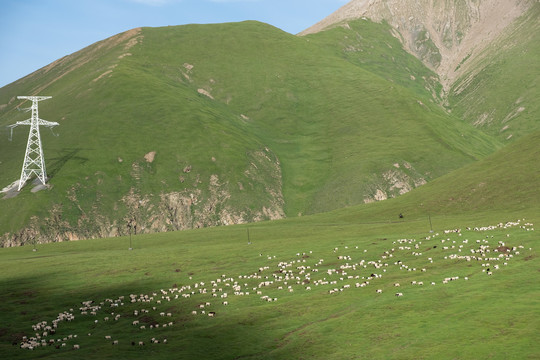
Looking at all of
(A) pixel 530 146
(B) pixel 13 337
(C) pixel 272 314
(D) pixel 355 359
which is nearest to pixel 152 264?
(B) pixel 13 337

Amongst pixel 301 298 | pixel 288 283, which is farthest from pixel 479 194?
pixel 301 298

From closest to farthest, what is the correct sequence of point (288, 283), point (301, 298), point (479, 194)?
point (301, 298) < point (288, 283) < point (479, 194)

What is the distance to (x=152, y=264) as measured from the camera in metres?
91.7

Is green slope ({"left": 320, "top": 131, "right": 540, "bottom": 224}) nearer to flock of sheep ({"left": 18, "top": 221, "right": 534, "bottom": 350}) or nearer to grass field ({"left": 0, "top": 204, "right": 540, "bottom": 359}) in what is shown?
grass field ({"left": 0, "top": 204, "right": 540, "bottom": 359})

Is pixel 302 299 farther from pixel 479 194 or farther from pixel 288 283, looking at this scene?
pixel 479 194

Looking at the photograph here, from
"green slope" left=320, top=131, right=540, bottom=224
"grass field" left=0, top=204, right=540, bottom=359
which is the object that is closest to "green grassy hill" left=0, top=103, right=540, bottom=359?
"grass field" left=0, top=204, right=540, bottom=359

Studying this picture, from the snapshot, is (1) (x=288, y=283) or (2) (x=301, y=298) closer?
(2) (x=301, y=298)

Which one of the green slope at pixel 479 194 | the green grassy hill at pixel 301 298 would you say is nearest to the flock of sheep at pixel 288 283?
the green grassy hill at pixel 301 298

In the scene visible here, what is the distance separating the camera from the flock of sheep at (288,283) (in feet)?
173

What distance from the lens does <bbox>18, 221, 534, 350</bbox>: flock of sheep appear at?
173 ft

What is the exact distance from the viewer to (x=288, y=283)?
65.4 m

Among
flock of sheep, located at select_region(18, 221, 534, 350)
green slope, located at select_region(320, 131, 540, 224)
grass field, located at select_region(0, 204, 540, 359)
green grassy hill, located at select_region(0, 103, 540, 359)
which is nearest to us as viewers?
grass field, located at select_region(0, 204, 540, 359)

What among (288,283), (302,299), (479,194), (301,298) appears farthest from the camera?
(479,194)

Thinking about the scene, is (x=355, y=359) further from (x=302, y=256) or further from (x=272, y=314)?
(x=302, y=256)
